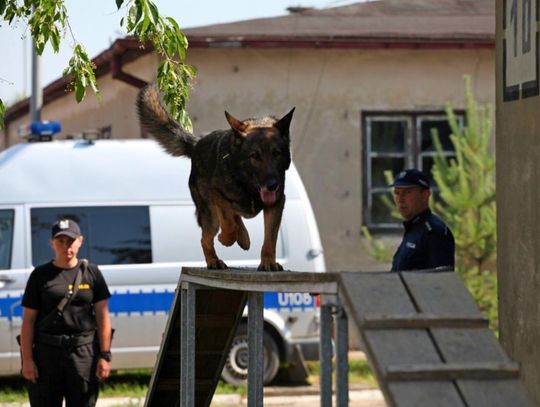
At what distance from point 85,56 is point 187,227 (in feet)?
22.1

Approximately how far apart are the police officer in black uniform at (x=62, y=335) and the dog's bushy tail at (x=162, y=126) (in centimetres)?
159

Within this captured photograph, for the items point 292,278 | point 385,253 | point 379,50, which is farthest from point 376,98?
point 292,278

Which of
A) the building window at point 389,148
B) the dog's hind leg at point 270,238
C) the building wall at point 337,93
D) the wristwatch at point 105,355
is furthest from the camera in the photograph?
the building window at point 389,148

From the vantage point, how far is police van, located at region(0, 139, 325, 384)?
13.9 metres

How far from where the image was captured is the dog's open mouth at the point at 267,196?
670 cm

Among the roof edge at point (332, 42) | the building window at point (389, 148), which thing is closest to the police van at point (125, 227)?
the roof edge at point (332, 42)

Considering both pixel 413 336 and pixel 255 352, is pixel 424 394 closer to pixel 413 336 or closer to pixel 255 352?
pixel 413 336

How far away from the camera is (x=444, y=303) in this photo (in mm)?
5270

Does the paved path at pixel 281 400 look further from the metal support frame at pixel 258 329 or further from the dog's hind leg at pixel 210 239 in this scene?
the dog's hind leg at pixel 210 239

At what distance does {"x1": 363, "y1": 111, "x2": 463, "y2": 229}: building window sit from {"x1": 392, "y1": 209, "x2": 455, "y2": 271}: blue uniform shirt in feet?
39.4

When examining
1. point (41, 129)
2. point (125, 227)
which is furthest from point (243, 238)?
point (41, 129)

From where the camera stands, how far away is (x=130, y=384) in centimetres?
1506

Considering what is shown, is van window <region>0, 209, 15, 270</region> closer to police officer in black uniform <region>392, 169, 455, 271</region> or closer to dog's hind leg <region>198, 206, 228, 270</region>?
dog's hind leg <region>198, 206, 228, 270</region>

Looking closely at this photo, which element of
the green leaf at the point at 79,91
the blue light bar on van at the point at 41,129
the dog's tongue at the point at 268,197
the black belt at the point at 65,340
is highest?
the blue light bar on van at the point at 41,129
